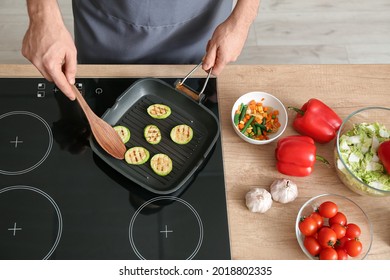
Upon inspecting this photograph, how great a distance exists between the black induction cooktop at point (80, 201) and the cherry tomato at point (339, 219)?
28cm

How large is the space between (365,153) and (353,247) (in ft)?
0.89

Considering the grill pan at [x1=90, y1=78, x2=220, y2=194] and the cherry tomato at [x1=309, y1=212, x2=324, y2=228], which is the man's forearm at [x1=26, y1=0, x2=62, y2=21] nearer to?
the grill pan at [x1=90, y1=78, x2=220, y2=194]

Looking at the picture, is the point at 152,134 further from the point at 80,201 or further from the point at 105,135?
the point at 80,201

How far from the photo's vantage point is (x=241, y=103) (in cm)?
137

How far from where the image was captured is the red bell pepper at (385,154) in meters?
1.21

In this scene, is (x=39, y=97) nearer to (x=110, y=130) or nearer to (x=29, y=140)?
(x=29, y=140)

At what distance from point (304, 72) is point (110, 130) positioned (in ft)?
2.15

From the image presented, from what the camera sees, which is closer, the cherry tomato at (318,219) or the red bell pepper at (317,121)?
the cherry tomato at (318,219)

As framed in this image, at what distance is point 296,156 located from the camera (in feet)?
4.09

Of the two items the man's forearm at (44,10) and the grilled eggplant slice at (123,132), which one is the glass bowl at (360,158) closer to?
the grilled eggplant slice at (123,132)

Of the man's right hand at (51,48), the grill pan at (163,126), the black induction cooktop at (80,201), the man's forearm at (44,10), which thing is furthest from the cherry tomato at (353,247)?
the man's forearm at (44,10)

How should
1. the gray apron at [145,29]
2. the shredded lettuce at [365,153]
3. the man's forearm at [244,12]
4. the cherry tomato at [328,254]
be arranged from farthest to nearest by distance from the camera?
the gray apron at [145,29], the man's forearm at [244,12], the shredded lettuce at [365,153], the cherry tomato at [328,254]

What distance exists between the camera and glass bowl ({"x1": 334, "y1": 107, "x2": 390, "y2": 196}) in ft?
4.02

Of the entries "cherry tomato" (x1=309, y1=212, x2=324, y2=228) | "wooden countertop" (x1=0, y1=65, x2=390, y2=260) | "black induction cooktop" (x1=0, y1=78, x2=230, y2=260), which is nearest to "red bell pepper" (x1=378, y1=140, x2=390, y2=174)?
"wooden countertop" (x1=0, y1=65, x2=390, y2=260)
